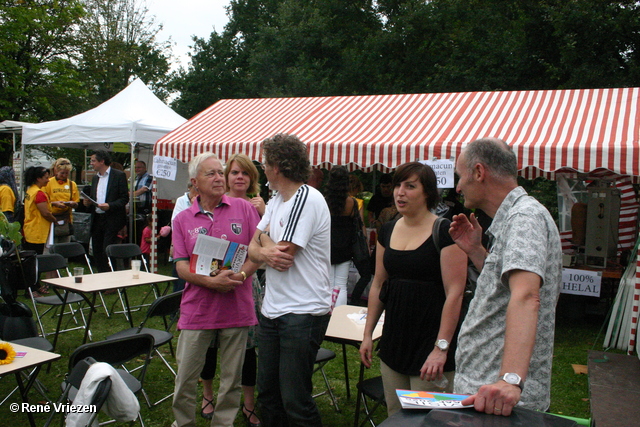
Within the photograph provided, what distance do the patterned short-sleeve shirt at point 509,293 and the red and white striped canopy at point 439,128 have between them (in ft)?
14.3

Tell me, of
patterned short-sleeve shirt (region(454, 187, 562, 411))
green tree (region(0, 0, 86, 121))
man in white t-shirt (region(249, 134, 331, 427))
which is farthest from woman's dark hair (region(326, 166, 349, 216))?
green tree (region(0, 0, 86, 121))

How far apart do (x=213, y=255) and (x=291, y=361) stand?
2.47 feet

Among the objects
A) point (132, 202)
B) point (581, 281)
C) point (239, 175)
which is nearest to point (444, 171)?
point (581, 281)

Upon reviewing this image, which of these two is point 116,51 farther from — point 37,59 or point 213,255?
point 213,255

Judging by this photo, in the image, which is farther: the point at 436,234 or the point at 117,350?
the point at 117,350

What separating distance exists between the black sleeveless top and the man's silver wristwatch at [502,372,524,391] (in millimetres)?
Result: 1036

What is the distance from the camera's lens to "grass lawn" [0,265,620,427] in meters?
3.79

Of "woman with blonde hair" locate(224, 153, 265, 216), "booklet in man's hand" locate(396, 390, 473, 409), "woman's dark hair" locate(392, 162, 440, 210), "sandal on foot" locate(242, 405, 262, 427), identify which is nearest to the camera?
"booklet in man's hand" locate(396, 390, 473, 409)

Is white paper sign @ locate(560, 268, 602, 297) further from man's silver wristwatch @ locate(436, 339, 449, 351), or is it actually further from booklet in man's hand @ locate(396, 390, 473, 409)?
booklet in man's hand @ locate(396, 390, 473, 409)

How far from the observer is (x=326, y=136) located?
7.09 meters

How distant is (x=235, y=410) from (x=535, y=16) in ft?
59.2

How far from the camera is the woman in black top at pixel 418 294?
7.70 ft

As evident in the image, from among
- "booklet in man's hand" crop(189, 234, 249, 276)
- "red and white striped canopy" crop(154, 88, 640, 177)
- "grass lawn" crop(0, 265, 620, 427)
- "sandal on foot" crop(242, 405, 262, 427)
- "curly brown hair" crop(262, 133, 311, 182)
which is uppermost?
"red and white striped canopy" crop(154, 88, 640, 177)

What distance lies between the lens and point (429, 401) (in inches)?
54.4
